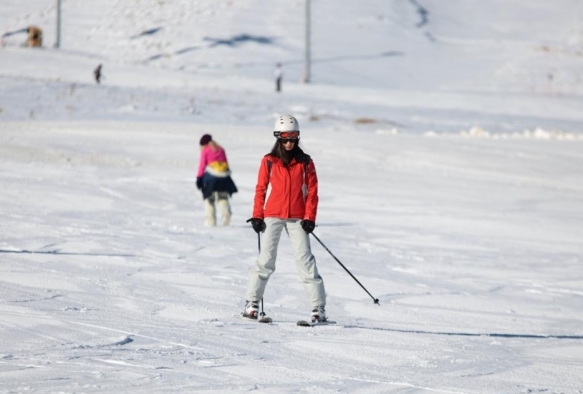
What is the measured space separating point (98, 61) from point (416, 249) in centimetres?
3310

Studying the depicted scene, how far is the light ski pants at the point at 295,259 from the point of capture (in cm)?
771

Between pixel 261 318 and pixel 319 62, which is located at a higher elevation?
pixel 319 62

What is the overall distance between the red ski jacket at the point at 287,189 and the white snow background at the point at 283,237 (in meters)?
0.89

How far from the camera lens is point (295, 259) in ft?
25.6

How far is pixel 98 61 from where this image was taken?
44.3 meters

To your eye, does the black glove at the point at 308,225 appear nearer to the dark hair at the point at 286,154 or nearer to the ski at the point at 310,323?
the dark hair at the point at 286,154

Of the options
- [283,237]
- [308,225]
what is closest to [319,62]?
[283,237]

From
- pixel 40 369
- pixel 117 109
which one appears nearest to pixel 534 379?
pixel 40 369

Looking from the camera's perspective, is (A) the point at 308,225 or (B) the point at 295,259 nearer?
(A) the point at 308,225

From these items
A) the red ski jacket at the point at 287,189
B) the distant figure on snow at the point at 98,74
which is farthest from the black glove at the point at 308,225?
the distant figure on snow at the point at 98,74

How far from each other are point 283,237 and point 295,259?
6.58 meters

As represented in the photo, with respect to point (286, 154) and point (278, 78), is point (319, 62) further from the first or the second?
point (286, 154)

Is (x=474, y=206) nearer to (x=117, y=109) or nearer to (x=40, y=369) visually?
(x=40, y=369)

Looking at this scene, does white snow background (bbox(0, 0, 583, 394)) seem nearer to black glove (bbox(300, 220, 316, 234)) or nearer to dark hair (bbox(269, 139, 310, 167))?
black glove (bbox(300, 220, 316, 234))
